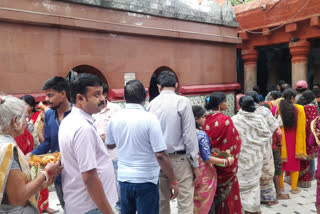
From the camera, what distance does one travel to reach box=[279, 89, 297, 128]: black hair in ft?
15.7

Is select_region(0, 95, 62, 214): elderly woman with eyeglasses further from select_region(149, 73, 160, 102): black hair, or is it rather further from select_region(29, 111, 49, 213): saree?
select_region(149, 73, 160, 102): black hair

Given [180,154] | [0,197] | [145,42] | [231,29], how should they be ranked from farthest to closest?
1. [231,29]
2. [145,42]
3. [180,154]
4. [0,197]

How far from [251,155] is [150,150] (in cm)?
200

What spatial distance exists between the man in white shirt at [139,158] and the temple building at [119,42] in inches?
130

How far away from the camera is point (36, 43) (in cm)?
536

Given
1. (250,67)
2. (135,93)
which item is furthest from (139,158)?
(250,67)

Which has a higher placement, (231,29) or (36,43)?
(231,29)

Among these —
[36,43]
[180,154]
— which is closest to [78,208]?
[180,154]

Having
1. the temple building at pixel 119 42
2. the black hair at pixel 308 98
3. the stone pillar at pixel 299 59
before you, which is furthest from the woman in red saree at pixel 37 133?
the stone pillar at pixel 299 59

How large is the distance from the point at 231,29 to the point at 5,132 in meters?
8.13

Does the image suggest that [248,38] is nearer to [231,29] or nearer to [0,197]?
[231,29]

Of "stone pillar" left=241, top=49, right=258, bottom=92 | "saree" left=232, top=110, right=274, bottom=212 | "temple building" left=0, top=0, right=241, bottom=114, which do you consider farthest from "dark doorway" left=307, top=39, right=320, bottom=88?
"saree" left=232, top=110, right=274, bottom=212

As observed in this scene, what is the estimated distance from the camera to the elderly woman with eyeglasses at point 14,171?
1.65 meters

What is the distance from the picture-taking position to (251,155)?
4051 millimetres
